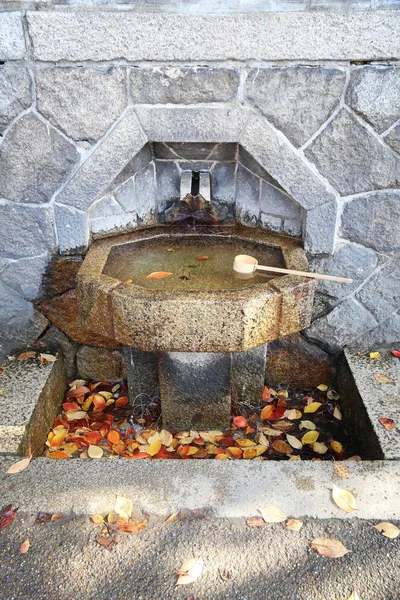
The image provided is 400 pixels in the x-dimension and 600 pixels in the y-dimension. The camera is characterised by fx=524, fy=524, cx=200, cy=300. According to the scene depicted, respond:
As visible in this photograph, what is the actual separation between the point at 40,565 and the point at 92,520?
0.24 metres

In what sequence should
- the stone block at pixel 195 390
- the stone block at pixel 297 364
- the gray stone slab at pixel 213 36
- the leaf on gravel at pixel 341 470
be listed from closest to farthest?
the leaf on gravel at pixel 341 470 < the gray stone slab at pixel 213 36 < the stone block at pixel 195 390 < the stone block at pixel 297 364

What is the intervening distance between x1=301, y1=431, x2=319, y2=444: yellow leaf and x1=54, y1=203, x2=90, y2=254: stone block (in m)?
1.63

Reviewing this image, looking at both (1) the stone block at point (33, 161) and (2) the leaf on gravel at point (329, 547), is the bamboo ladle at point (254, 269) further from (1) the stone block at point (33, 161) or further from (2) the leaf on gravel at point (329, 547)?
(2) the leaf on gravel at point (329, 547)

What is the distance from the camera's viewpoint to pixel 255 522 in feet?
6.81

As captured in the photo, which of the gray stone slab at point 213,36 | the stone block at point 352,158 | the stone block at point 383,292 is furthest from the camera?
the stone block at point 383,292

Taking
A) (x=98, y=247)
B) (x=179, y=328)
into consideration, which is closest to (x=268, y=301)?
(x=179, y=328)

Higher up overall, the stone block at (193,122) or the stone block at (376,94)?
the stone block at (376,94)

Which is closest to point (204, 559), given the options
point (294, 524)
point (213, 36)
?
point (294, 524)

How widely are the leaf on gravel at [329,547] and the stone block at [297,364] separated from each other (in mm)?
1383

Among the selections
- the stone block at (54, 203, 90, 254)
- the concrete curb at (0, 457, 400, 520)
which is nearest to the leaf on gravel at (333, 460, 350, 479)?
the concrete curb at (0, 457, 400, 520)

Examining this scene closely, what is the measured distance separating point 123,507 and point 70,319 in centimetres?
138

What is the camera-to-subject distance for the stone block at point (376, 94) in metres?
2.51

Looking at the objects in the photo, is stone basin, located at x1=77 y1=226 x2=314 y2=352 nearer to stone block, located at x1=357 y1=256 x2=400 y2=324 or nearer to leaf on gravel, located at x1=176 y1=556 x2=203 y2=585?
stone block, located at x1=357 y1=256 x2=400 y2=324

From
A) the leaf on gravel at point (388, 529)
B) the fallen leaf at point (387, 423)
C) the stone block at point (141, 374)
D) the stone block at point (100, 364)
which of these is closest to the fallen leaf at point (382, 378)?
the fallen leaf at point (387, 423)
